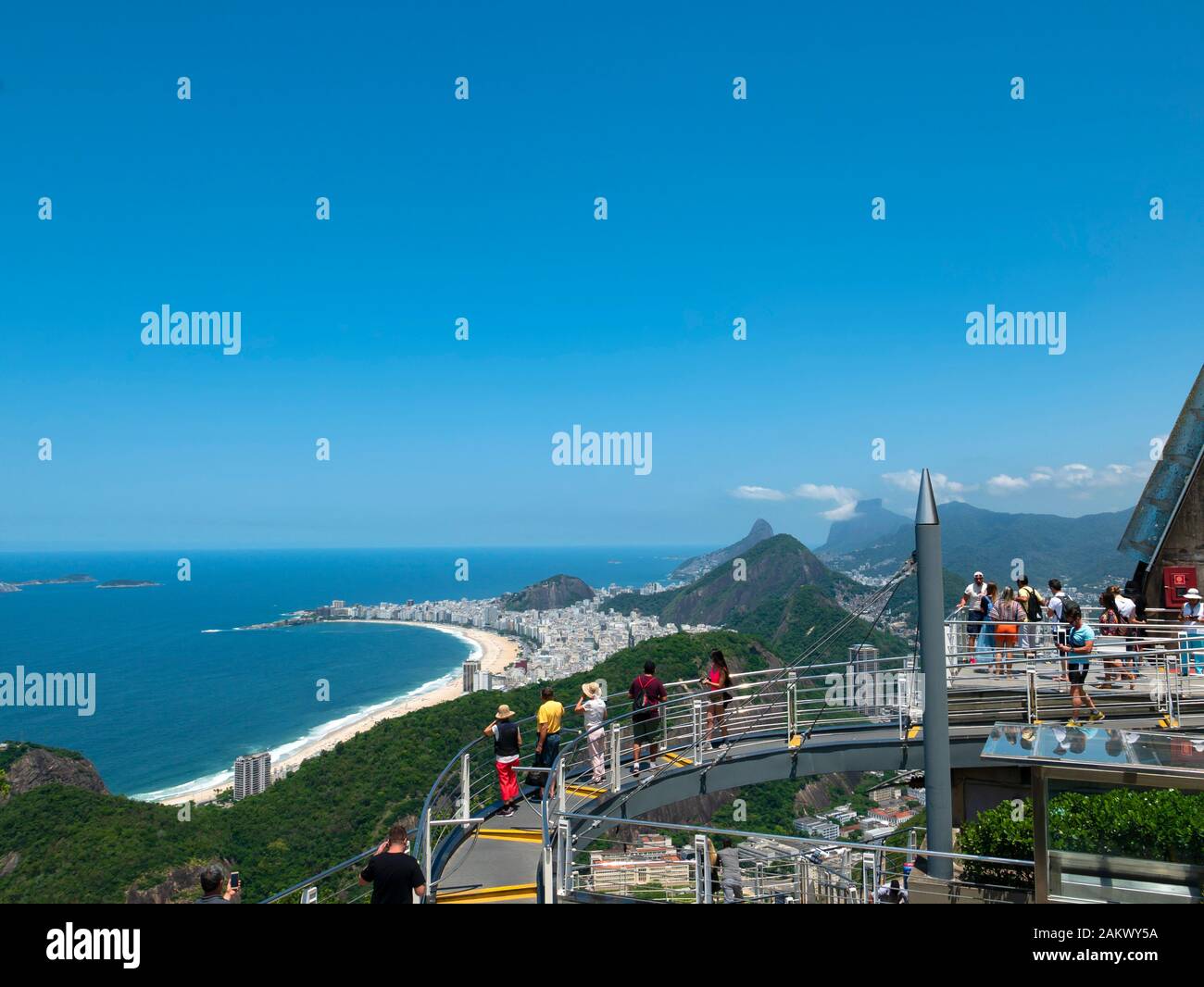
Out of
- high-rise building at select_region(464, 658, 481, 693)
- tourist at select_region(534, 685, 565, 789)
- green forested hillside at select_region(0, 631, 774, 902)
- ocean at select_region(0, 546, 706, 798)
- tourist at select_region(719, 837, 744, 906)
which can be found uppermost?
tourist at select_region(534, 685, 565, 789)

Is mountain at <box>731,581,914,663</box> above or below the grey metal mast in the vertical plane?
below

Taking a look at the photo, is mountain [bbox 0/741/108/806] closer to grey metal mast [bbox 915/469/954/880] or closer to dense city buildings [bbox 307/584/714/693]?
dense city buildings [bbox 307/584/714/693]

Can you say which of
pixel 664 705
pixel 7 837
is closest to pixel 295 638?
pixel 7 837

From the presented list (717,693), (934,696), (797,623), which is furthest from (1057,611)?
(797,623)

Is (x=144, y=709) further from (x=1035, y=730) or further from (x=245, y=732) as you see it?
(x=1035, y=730)

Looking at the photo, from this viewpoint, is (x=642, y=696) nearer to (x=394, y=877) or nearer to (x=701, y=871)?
(x=701, y=871)

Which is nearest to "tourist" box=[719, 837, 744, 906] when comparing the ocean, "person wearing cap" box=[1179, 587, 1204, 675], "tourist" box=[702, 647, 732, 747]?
"tourist" box=[702, 647, 732, 747]
